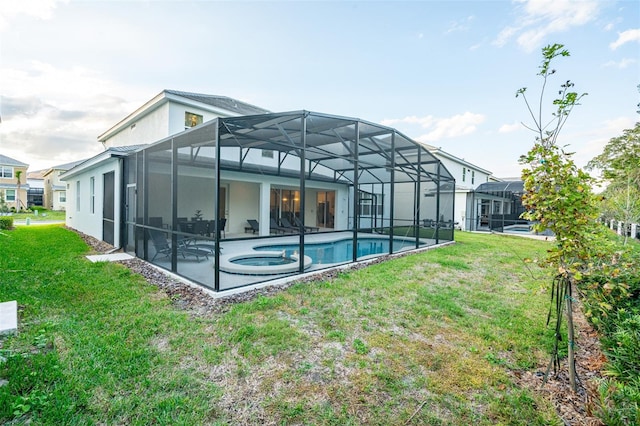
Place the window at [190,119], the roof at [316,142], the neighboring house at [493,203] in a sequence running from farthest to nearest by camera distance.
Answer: the neighboring house at [493,203] → the window at [190,119] → the roof at [316,142]

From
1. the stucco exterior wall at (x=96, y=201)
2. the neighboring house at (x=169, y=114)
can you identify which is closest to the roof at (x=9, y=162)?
the stucco exterior wall at (x=96, y=201)

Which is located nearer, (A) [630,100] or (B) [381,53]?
(A) [630,100]

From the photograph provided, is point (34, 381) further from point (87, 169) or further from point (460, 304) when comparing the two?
point (87, 169)

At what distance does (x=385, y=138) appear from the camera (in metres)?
9.51

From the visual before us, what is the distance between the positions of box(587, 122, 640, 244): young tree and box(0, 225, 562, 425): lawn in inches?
90.9

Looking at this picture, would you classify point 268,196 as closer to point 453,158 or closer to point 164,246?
point 164,246

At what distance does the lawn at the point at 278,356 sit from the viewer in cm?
Result: 237

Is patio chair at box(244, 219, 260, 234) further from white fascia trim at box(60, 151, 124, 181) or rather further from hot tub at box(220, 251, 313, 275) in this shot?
white fascia trim at box(60, 151, 124, 181)

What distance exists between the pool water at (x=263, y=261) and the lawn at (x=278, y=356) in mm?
2561

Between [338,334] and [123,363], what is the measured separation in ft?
7.54

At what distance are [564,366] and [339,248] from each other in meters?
8.91

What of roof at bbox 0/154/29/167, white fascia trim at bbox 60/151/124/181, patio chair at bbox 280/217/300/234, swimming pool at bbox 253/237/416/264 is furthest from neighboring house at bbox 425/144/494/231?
roof at bbox 0/154/29/167

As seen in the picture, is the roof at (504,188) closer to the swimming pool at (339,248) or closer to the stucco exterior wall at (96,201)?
the swimming pool at (339,248)

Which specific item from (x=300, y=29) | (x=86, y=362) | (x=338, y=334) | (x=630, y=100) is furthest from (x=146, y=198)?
(x=630, y=100)
